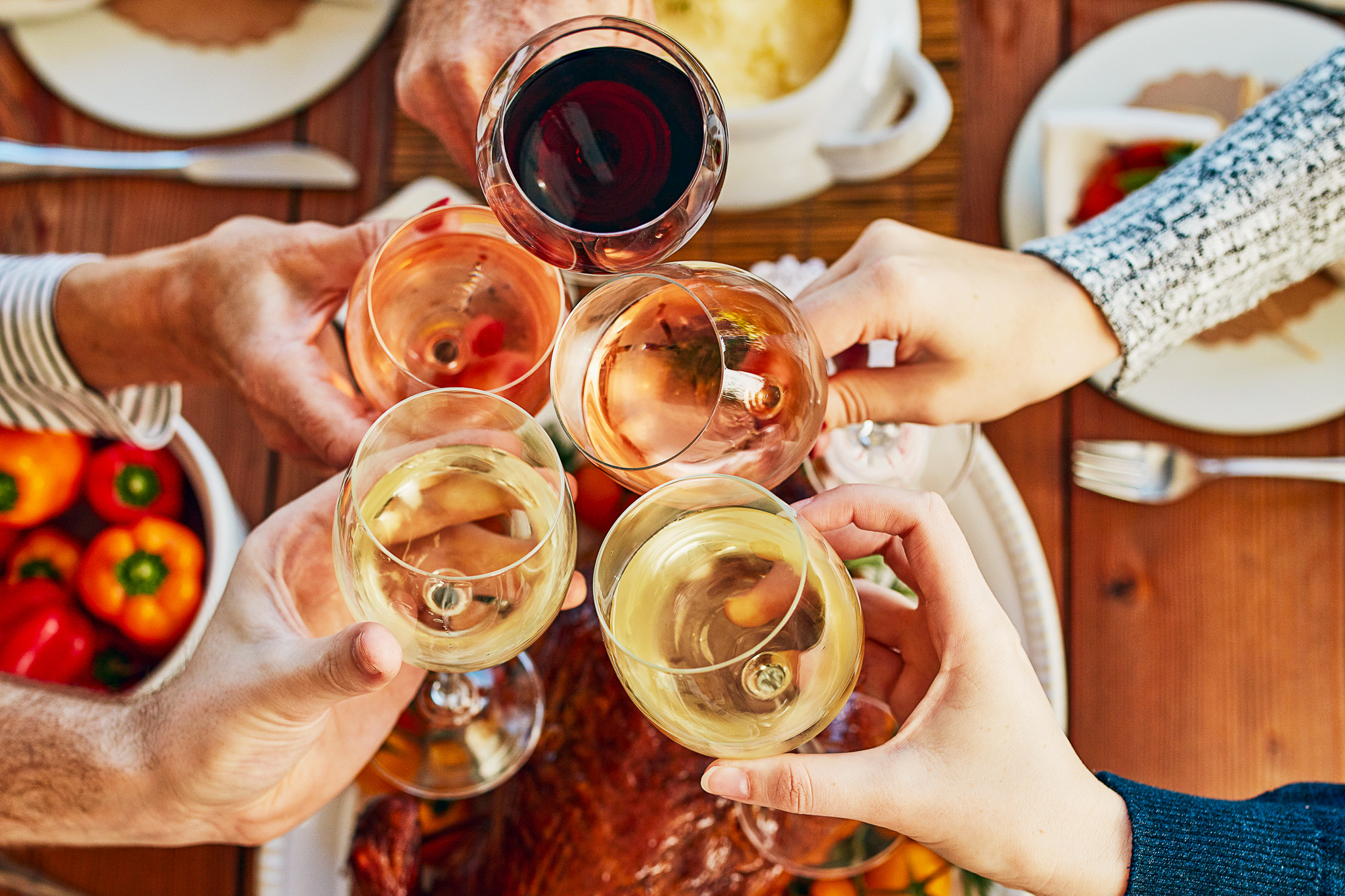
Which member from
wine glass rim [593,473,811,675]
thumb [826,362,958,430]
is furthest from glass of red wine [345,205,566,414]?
thumb [826,362,958,430]

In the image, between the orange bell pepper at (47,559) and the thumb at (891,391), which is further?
the orange bell pepper at (47,559)

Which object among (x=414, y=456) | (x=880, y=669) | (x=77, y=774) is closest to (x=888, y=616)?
(x=880, y=669)

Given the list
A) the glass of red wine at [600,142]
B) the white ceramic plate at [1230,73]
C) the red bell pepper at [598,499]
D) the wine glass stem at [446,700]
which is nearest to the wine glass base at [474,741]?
the wine glass stem at [446,700]

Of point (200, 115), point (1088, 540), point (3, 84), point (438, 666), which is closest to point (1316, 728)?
point (1088, 540)

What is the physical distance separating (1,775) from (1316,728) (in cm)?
170

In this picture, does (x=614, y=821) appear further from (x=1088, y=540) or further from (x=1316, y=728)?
(x=1316, y=728)

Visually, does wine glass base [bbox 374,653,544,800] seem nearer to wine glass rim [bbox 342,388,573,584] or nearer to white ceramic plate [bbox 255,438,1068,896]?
white ceramic plate [bbox 255,438,1068,896]

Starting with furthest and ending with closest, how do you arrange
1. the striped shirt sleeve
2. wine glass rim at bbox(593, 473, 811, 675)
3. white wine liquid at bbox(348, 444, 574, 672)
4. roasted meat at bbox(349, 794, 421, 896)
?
1. the striped shirt sleeve
2. roasted meat at bbox(349, 794, 421, 896)
3. white wine liquid at bbox(348, 444, 574, 672)
4. wine glass rim at bbox(593, 473, 811, 675)

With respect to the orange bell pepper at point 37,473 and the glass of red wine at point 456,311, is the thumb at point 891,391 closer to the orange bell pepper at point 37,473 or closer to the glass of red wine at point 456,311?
the glass of red wine at point 456,311

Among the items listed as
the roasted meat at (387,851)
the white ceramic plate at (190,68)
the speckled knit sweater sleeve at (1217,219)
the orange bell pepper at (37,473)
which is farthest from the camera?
the white ceramic plate at (190,68)

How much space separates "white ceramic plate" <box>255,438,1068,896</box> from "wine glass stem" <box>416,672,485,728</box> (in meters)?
0.14

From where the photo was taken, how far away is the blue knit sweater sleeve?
94cm

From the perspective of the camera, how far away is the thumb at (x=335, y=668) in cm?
78

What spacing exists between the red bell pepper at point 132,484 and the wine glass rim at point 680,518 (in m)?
0.93
